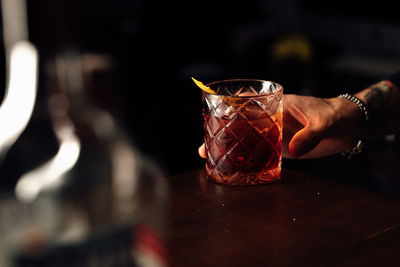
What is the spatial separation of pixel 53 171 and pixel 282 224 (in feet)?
1.53

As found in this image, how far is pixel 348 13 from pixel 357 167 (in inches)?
114

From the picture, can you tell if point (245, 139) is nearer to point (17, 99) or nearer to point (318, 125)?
point (318, 125)

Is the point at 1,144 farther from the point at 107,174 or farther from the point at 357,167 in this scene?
the point at 357,167

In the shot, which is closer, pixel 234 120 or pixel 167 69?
pixel 234 120

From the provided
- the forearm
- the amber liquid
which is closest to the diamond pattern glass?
the amber liquid

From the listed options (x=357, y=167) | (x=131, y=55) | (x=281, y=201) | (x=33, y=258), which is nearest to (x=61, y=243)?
(x=33, y=258)

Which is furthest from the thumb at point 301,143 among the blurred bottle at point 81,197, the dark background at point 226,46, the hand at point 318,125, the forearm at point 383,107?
the dark background at point 226,46

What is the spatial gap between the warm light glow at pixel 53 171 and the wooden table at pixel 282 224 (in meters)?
0.30

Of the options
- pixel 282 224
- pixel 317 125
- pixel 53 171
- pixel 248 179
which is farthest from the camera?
pixel 317 125

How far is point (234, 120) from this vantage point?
105cm

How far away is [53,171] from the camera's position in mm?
490

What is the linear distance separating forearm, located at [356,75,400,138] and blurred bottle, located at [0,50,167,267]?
987 millimetres

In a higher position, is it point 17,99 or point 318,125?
point 17,99

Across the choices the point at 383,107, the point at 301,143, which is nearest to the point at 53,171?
the point at 301,143
